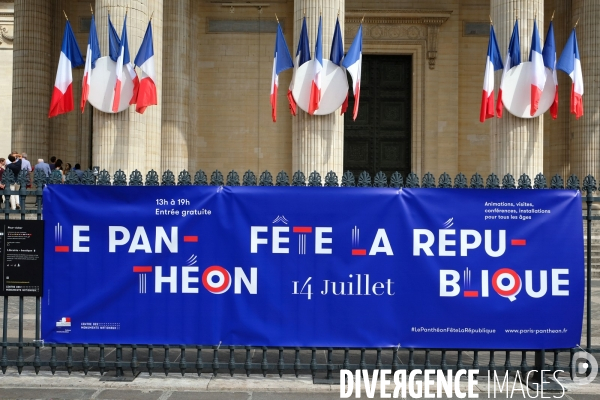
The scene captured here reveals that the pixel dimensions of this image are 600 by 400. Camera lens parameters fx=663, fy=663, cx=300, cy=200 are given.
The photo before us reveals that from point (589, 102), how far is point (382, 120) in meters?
6.47

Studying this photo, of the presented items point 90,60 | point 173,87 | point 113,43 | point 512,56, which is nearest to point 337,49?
point 512,56

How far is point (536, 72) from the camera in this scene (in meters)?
15.5

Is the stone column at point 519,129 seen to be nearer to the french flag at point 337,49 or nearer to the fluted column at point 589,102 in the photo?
the french flag at point 337,49

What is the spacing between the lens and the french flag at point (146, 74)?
1475 cm

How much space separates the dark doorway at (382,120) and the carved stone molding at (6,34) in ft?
49.8

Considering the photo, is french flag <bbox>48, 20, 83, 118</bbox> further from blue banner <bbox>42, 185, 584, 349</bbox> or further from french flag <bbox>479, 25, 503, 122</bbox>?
french flag <bbox>479, 25, 503, 122</bbox>

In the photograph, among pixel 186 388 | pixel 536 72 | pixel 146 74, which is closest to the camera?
pixel 186 388

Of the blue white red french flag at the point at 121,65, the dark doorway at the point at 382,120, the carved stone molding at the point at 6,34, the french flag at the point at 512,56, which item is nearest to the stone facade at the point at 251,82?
the dark doorway at the point at 382,120

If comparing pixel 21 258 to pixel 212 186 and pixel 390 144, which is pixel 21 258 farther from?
pixel 390 144

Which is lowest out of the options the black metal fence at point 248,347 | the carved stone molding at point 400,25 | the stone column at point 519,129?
the black metal fence at point 248,347

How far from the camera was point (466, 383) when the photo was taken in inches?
287

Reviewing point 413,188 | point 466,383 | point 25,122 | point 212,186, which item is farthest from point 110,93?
point 466,383

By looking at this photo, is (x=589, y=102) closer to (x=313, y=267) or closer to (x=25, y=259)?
(x=313, y=267)

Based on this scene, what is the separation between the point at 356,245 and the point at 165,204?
6.99 feet
